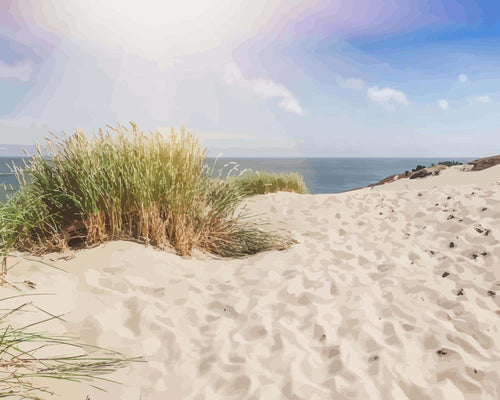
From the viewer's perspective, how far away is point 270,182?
11656 mm

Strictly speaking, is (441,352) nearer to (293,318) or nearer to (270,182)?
(293,318)

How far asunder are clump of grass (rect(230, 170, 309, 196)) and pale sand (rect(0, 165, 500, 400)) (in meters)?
6.53

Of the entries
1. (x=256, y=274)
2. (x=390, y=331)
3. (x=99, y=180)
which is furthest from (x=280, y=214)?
(x=390, y=331)

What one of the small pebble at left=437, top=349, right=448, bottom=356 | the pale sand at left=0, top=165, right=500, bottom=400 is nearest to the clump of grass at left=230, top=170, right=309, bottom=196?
the pale sand at left=0, top=165, right=500, bottom=400

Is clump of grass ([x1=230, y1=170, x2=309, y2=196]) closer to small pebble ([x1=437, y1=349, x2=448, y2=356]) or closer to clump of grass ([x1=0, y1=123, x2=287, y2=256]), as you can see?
clump of grass ([x1=0, y1=123, x2=287, y2=256])

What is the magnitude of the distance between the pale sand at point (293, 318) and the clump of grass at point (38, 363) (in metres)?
0.08

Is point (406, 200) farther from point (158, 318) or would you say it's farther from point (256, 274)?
point (158, 318)

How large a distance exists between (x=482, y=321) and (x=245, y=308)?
184 cm

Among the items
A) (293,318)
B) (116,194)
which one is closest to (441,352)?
(293,318)

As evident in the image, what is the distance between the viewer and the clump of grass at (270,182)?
11.5 m

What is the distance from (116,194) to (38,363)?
86.4 inches

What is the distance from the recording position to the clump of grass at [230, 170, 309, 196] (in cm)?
1147

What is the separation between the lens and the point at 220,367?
257cm

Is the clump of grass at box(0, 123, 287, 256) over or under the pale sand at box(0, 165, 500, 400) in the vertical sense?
over
